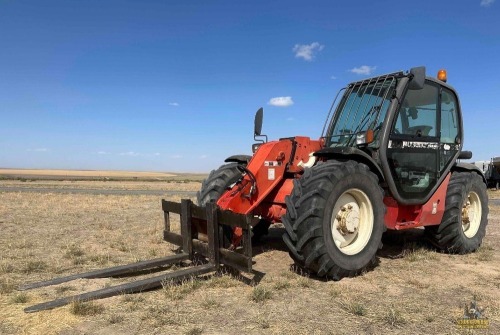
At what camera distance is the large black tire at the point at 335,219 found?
4.79 meters

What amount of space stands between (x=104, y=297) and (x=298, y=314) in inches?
78.4

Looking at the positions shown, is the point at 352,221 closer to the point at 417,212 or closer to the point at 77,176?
the point at 417,212

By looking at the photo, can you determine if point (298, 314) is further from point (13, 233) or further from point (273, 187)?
point (13, 233)

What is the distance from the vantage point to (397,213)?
20.2ft

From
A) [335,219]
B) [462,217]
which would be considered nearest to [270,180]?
[335,219]

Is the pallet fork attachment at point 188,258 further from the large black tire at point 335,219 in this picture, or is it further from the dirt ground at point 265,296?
the large black tire at point 335,219

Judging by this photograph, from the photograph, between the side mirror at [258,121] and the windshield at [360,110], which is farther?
the side mirror at [258,121]

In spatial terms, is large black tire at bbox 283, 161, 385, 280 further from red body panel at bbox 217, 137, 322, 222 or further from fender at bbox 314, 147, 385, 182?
red body panel at bbox 217, 137, 322, 222

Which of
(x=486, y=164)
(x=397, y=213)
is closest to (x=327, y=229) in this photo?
(x=397, y=213)

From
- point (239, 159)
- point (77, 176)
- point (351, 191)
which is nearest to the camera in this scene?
point (351, 191)

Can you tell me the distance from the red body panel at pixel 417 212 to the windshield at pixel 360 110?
3.63 feet

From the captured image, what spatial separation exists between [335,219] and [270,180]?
1.09 meters

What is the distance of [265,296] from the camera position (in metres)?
4.48

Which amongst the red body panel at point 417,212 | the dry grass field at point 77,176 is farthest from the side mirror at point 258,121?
the dry grass field at point 77,176
